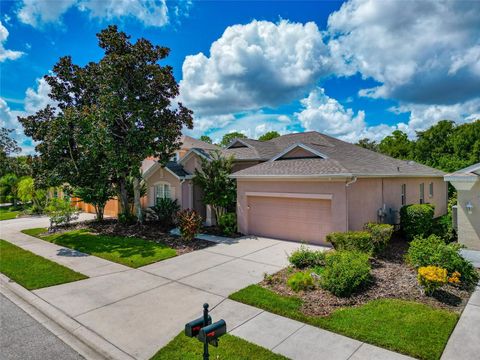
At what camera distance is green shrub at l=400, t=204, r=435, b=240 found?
12641 mm

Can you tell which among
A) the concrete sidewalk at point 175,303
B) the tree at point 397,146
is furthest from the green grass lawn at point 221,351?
the tree at point 397,146

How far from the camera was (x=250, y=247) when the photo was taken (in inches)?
488

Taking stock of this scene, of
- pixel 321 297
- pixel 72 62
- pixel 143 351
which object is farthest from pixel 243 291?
pixel 72 62

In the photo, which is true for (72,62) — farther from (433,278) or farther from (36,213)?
(433,278)

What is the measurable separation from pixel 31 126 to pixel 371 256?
16.8m

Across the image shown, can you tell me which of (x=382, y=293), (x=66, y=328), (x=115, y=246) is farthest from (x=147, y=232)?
(x=382, y=293)

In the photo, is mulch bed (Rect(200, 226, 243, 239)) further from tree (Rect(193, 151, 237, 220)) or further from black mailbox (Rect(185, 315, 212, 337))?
black mailbox (Rect(185, 315, 212, 337))

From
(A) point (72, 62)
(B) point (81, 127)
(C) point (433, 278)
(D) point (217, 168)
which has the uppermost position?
(A) point (72, 62)

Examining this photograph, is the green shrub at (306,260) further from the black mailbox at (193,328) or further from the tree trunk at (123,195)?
the tree trunk at (123,195)

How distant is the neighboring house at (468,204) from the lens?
10.5 metres

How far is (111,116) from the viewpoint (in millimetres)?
14641

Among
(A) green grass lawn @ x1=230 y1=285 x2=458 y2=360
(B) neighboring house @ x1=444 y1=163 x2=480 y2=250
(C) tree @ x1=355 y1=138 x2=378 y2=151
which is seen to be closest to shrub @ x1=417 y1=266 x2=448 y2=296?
(A) green grass lawn @ x1=230 y1=285 x2=458 y2=360

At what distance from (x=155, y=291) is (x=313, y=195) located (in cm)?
720

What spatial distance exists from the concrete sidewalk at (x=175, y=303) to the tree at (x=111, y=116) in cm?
539
